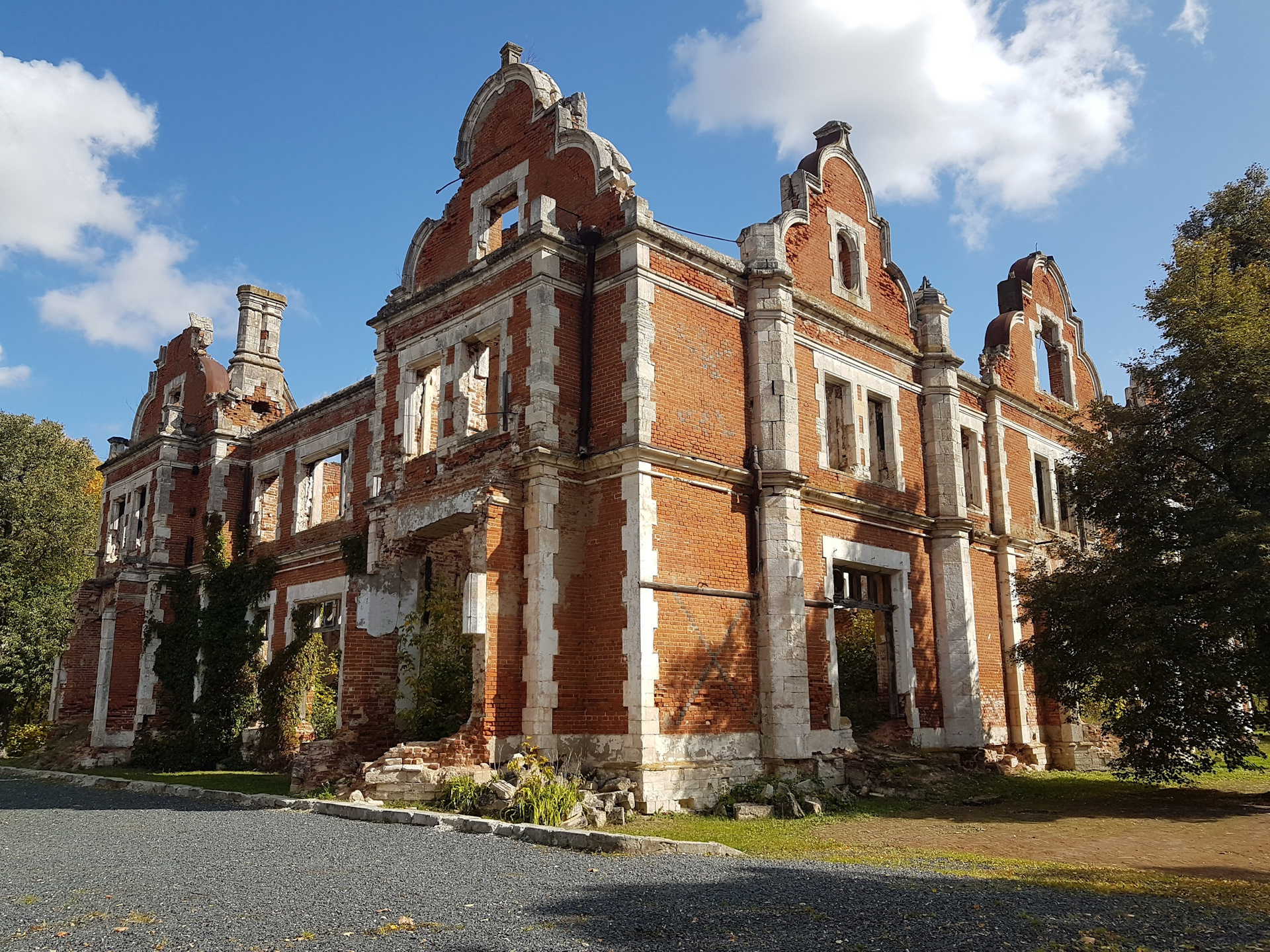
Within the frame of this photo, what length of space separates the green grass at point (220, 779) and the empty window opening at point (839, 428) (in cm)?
995

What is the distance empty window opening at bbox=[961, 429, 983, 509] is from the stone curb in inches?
459

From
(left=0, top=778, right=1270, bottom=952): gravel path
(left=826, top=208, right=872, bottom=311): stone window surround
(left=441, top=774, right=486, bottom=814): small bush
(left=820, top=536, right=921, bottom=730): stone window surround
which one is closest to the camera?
(left=0, top=778, right=1270, bottom=952): gravel path

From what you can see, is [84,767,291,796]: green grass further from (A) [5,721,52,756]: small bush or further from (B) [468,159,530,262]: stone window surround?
(B) [468,159,530,262]: stone window surround

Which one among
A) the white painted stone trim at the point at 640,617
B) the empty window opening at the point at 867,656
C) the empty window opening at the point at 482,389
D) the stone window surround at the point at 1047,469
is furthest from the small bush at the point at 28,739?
the stone window surround at the point at 1047,469

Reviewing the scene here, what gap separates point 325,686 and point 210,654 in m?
3.25

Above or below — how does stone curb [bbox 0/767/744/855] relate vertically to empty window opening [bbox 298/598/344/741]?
below

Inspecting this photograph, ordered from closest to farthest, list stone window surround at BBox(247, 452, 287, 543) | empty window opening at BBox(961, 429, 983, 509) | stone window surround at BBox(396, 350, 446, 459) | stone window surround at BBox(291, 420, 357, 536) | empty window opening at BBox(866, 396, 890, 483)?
stone window surround at BBox(396, 350, 446, 459), empty window opening at BBox(866, 396, 890, 483), empty window opening at BBox(961, 429, 983, 509), stone window surround at BBox(291, 420, 357, 536), stone window surround at BBox(247, 452, 287, 543)

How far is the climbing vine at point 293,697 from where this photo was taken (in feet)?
65.9

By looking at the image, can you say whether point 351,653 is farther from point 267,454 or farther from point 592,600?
point 267,454

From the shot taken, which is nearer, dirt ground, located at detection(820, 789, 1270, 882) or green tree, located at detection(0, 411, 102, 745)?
dirt ground, located at detection(820, 789, 1270, 882)

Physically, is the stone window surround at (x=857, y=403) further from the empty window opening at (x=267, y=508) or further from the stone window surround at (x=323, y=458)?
the empty window opening at (x=267, y=508)

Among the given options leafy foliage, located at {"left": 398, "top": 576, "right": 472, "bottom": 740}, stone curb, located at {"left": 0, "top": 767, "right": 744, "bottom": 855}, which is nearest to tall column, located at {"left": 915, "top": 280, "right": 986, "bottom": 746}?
leafy foliage, located at {"left": 398, "top": 576, "right": 472, "bottom": 740}

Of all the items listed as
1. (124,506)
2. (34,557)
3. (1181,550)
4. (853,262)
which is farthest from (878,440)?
(34,557)

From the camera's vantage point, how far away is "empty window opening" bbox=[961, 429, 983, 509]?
19.1 metres
